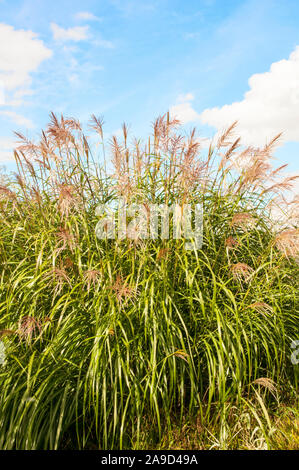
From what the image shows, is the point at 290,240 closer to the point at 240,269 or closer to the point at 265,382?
the point at 240,269

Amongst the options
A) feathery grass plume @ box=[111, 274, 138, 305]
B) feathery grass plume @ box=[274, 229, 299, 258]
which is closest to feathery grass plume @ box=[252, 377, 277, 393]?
feathery grass plume @ box=[274, 229, 299, 258]

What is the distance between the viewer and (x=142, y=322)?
259 cm

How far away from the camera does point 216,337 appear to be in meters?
2.64

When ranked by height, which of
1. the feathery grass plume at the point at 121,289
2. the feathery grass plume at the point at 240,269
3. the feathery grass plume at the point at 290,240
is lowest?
the feathery grass plume at the point at 121,289

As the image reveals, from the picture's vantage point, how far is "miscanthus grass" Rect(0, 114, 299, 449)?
2252 millimetres

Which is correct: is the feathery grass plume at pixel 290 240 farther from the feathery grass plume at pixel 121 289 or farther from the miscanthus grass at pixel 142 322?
the feathery grass plume at pixel 121 289

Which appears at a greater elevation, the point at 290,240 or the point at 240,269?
the point at 290,240

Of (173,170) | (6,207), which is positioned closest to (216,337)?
(173,170)

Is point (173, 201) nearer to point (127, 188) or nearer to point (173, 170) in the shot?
point (173, 170)

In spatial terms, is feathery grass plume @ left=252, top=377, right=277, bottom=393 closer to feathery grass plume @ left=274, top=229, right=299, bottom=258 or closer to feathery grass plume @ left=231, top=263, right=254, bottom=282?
feathery grass plume @ left=231, top=263, right=254, bottom=282

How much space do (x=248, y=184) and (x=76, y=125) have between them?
1700 mm

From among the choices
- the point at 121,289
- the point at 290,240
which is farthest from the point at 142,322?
the point at 290,240

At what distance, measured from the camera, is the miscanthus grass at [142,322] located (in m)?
2.25

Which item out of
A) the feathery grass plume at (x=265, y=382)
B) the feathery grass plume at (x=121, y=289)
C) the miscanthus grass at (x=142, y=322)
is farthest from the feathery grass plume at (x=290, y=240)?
the feathery grass plume at (x=121, y=289)
